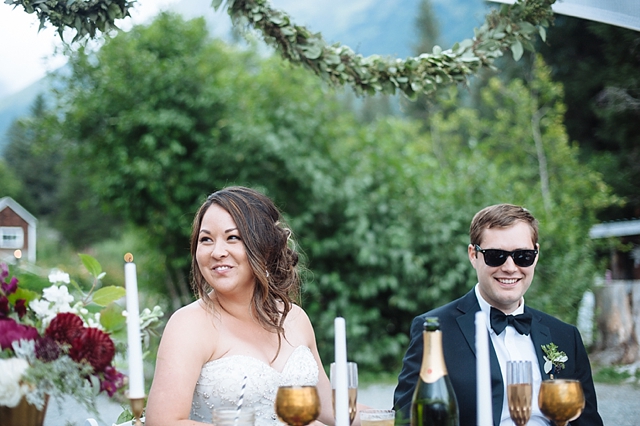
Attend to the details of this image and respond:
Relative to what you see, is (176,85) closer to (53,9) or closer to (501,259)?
(53,9)

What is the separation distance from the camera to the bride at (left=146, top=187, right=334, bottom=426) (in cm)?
216

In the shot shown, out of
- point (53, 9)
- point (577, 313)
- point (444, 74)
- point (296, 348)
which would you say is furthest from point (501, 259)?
point (577, 313)

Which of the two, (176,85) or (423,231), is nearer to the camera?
(423,231)

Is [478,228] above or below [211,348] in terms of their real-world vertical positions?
above

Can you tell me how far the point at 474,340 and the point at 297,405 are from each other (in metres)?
1.24

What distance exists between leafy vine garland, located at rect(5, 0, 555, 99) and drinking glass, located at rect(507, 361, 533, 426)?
186 centimetres

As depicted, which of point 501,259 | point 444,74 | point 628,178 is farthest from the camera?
point 628,178

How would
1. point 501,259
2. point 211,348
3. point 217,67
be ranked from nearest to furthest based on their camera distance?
1. point 211,348
2. point 501,259
3. point 217,67

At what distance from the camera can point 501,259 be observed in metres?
2.50

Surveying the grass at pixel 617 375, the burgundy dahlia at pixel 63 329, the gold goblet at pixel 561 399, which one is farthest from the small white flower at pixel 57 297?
the grass at pixel 617 375

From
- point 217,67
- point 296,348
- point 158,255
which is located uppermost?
point 217,67

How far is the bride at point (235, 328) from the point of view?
216 cm

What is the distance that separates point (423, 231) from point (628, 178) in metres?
8.09

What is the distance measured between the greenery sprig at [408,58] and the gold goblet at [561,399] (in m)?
1.90
